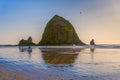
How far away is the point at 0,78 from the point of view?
13750 millimetres

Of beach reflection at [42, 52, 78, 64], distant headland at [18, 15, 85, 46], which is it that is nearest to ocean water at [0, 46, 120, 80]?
beach reflection at [42, 52, 78, 64]

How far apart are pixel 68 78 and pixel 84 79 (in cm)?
88

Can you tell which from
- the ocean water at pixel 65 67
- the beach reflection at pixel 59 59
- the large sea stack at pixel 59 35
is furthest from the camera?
the large sea stack at pixel 59 35

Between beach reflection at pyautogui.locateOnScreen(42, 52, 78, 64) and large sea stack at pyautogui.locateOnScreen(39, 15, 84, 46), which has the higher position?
large sea stack at pyautogui.locateOnScreen(39, 15, 84, 46)

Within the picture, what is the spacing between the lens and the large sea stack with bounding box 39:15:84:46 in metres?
176

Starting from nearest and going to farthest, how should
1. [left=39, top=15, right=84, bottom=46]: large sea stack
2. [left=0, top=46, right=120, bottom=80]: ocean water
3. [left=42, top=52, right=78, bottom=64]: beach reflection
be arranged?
[left=0, top=46, right=120, bottom=80]: ocean water, [left=42, top=52, right=78, bottom=64]: beach reflection, [left=39, top=15, right=84, bottom=46]: large sea stack

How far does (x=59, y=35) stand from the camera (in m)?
179

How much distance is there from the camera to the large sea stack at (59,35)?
176 m

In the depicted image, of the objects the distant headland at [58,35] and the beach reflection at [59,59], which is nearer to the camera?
the beach reflection at [59,59]

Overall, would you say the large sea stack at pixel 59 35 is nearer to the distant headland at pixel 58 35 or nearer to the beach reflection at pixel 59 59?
the distant headland at pixel 58 35

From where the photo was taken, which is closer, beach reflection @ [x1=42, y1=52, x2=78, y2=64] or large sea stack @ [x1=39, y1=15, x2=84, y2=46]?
beach reflection @ [x1=42, y1=52, x2=78, y2=64]

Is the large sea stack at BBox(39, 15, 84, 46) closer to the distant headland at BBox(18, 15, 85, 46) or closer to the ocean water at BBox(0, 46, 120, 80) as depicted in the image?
the distant headland at BBox(18, 15, 85, 46)

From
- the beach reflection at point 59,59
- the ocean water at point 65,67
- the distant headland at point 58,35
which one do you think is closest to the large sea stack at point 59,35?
the distant headland at point 58,35

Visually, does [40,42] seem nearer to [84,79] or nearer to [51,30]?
[51,30]
